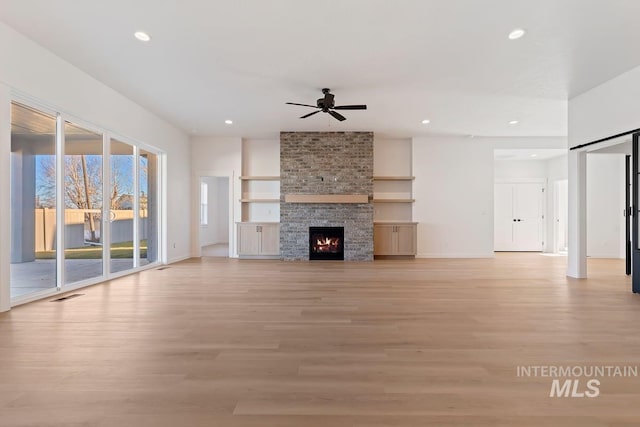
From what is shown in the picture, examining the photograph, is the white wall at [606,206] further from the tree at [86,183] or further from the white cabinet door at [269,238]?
the tree at [86,183]

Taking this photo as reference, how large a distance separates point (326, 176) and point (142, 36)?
16.5 feet

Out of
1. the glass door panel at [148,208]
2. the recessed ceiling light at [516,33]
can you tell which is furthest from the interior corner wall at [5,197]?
the recessed ceiling light at [516,33]

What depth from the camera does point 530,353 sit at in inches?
92.5

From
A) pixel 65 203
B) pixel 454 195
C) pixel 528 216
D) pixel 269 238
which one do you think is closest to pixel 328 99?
pixel 65 203

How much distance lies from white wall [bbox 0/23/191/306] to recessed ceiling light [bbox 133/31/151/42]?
4.21 feet

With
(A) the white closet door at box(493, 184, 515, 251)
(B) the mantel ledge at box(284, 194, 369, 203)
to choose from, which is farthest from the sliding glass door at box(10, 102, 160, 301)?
(A) the white closet door at box(493, 184, 515, 251)

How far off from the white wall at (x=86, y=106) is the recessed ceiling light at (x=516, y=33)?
530 centimetres

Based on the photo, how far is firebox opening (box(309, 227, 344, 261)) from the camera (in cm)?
815

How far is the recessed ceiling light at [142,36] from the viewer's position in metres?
3.58

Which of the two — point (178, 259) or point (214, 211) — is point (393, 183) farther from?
point (214, 211)

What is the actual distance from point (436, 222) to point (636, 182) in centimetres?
424

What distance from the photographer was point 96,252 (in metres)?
5.24

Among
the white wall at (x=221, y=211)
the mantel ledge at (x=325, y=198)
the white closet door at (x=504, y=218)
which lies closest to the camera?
the mantel ledge at (x=325, y=198)

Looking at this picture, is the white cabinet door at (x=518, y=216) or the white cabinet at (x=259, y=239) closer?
the white cabinet at (x=259, y=239)
